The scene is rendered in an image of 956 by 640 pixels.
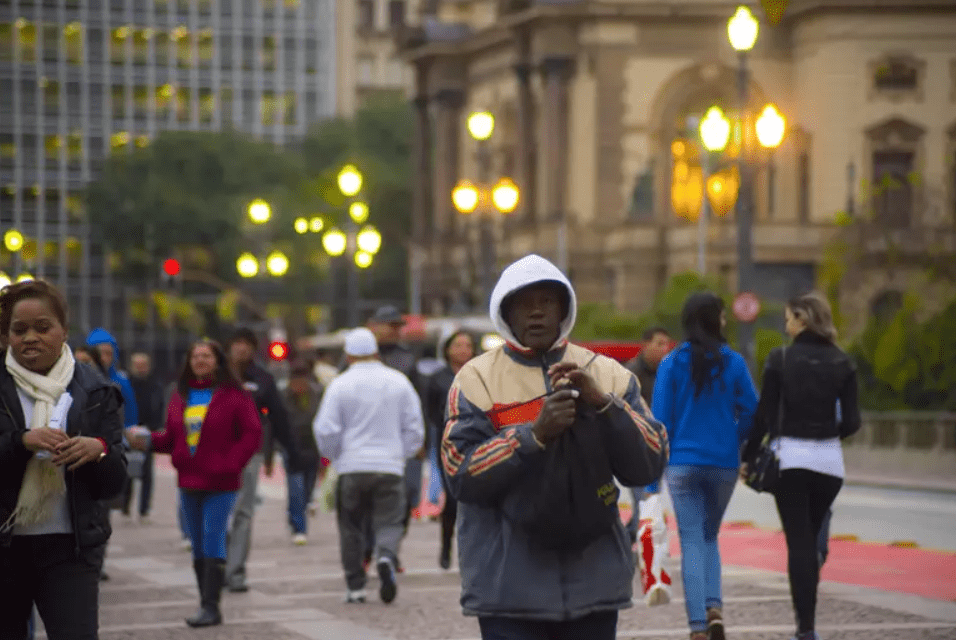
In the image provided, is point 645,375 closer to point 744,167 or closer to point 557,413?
point 557,413

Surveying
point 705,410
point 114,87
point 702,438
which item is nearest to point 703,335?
point 705,410

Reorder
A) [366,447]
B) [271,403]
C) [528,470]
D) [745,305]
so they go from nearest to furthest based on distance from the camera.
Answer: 1. [528,470]
2. [366,447]
3. [271,403]
4. [745,305]

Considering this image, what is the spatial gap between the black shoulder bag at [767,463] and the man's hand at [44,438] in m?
4.96

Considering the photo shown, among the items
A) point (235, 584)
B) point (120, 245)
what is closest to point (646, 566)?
point (235, 584)

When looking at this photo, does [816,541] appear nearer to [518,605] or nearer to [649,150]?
[518,605]

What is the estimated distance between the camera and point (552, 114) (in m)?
75.8

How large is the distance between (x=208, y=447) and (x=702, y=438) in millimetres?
3560

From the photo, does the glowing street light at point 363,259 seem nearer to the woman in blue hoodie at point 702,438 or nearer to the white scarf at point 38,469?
the woman in blue hoodie at point 702,438

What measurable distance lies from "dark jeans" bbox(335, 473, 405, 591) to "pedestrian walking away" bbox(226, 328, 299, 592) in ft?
3.64

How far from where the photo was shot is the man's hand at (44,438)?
24.9 ft

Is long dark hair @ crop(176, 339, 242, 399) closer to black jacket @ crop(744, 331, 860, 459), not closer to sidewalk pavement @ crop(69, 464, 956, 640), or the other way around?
sidewalk pavement @ crop(69, 464, 956, 640)

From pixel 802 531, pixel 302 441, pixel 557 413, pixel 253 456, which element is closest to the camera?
pixel 557 413

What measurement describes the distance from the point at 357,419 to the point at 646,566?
5.19 metres

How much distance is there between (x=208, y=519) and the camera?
1391 cm
